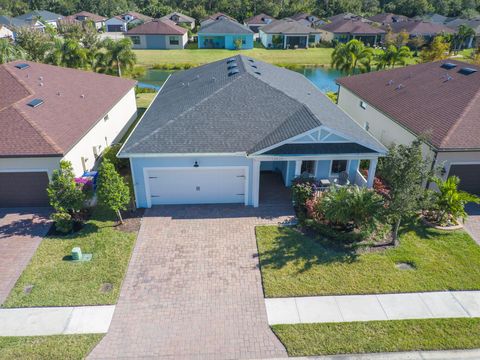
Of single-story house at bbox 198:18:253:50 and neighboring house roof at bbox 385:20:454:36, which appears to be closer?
single-story house at bbox 198:18:253:50

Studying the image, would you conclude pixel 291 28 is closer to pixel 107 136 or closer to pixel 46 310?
pixel 107 136

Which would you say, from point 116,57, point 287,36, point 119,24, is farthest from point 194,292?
point 119,24

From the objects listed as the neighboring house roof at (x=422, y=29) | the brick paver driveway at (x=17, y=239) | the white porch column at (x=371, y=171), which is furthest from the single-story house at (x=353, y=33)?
the brick paver driveway at (x=17, y=239)

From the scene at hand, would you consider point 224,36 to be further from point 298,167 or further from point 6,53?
point 298,167

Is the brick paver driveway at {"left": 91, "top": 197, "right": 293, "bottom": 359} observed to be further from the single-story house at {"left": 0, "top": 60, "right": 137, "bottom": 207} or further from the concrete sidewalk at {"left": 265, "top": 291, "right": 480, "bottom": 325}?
the single-story house at {"left": 0, "top": 60, "right": 137, "bottom": 207}

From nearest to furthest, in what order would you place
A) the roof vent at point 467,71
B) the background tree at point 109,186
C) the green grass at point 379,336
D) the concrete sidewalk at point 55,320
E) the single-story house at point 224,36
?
1. the green grass at point 379,336
2. the concrete sidewalk at point 55,320
3. the background tree at point 109,186
4. the roof vent at point 467,71
5. the single-story house at point 224,36

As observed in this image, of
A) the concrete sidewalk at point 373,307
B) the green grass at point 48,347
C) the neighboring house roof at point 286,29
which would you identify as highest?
the neighboring house roof at point 286,29

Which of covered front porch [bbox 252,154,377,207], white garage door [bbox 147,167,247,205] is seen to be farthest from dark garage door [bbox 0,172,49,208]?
covered front porch [bbox 252,154,377,207]

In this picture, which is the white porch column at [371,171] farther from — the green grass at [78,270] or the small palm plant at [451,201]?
the green grass at [78,270]
